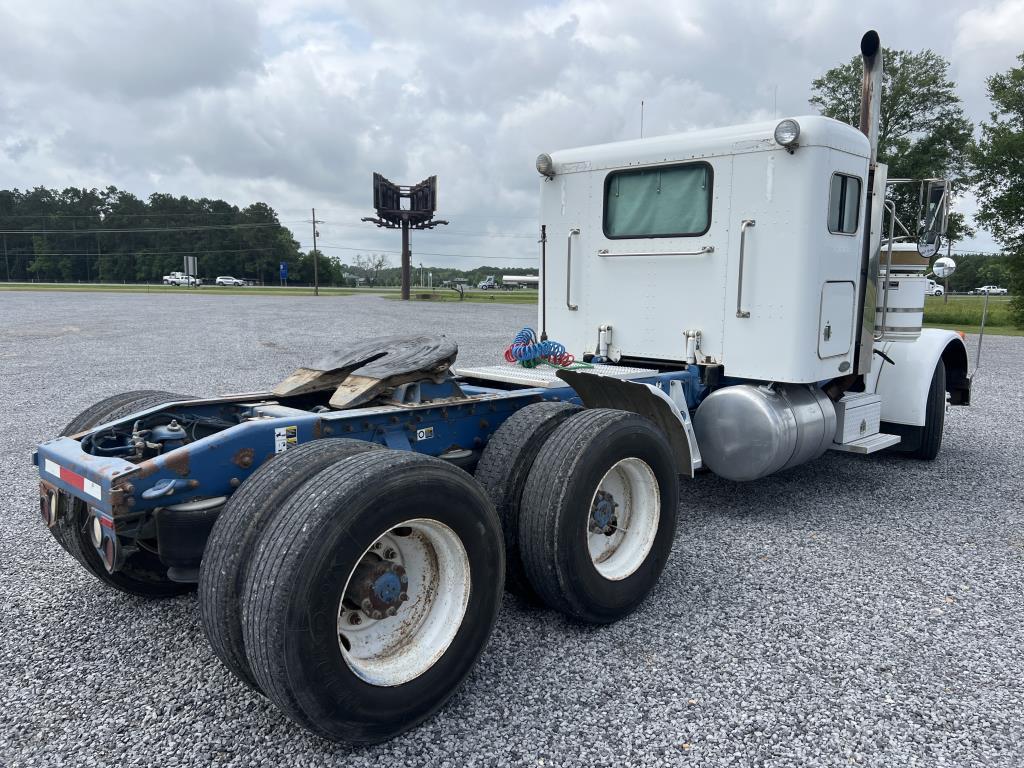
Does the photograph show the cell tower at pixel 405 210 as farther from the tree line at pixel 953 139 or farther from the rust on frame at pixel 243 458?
the rust on frame at pixel 243 458

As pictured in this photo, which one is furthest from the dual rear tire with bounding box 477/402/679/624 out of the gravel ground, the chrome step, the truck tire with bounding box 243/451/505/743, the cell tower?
the cell tower

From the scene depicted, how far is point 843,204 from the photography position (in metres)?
5.31

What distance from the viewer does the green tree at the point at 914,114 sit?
34969mm

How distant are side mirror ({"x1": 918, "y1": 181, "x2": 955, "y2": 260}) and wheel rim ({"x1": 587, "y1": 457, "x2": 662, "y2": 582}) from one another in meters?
3.35

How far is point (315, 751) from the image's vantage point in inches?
104

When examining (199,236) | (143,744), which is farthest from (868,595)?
(199,236)

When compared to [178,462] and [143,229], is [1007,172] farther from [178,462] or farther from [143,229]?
[143,229]

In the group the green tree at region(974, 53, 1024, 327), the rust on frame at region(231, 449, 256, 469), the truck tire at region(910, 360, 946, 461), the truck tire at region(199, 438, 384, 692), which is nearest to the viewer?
the truck tire at region(199, 438, 384, 692)

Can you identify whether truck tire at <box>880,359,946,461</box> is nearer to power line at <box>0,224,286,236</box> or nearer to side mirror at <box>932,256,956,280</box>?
side mirror at <box>932,256,956,280</box>

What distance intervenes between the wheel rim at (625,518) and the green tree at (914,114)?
35.8m

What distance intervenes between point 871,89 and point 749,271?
1761 mm

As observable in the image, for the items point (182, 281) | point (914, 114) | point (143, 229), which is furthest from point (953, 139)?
point (143, 229)

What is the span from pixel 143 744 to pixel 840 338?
4974 millimetres

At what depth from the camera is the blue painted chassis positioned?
2.74 meters
